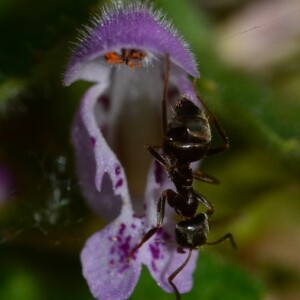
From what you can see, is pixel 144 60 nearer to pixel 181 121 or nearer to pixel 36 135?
pixel 181 121

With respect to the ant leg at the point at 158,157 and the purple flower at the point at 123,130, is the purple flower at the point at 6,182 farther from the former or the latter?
the ant leg at the point at 158,157

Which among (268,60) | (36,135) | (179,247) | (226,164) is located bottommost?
(268,60)

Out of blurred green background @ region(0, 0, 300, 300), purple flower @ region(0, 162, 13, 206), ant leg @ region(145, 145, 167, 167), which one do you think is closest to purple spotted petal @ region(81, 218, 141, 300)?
ant leg @ region(145, 145, 167, 167)

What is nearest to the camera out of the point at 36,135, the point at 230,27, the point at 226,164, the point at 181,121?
the point at 181,121

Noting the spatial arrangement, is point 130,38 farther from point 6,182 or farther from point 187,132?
point 6,182

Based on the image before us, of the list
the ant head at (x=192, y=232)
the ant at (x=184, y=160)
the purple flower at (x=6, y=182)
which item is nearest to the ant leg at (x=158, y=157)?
the ant at (x=184, y=160)

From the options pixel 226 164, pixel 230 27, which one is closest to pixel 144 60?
pixel 226 164
